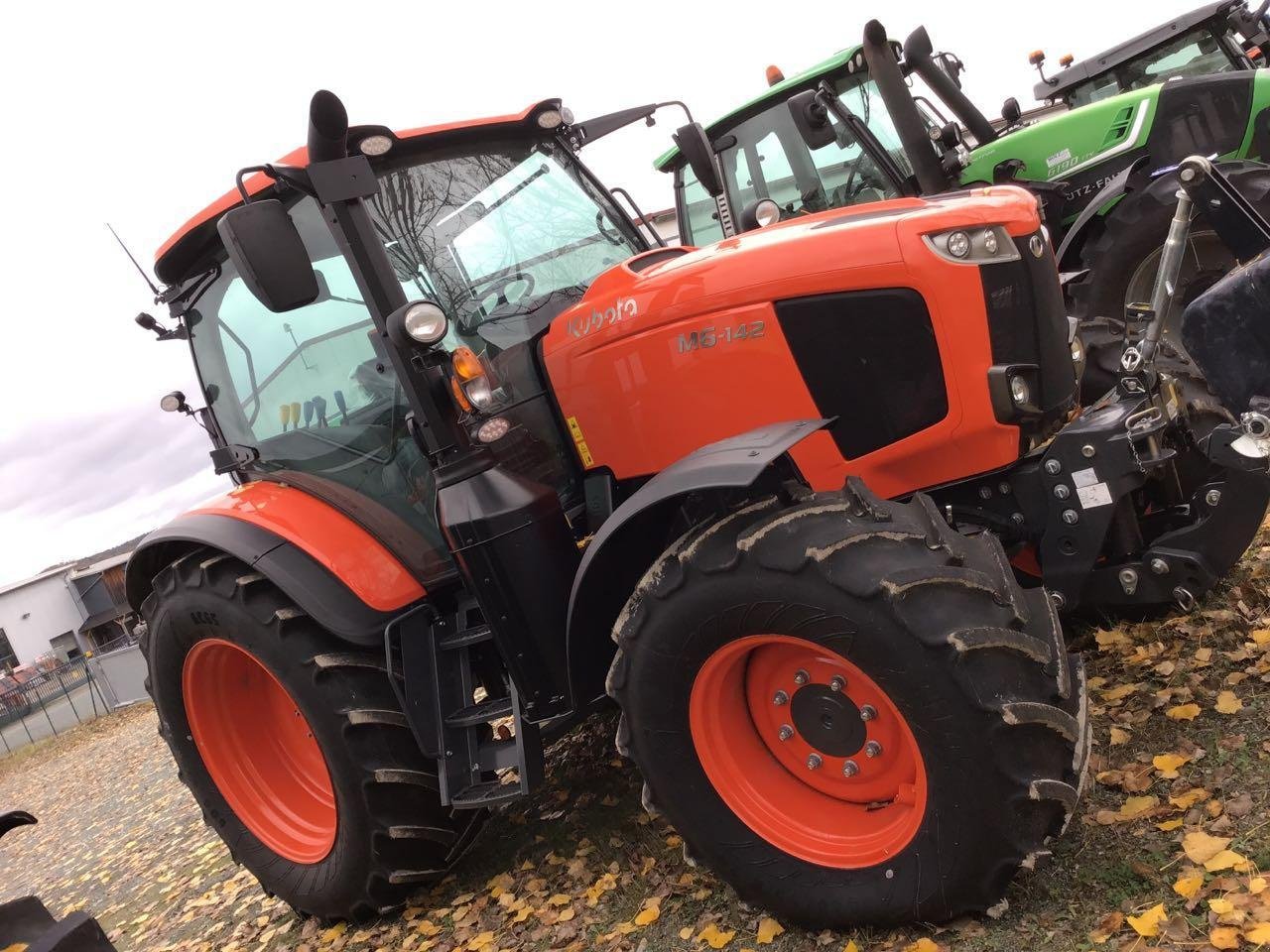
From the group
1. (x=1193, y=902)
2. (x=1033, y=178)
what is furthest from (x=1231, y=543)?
(x=1033, y=178)

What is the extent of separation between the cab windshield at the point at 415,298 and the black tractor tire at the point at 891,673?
40.2 inches

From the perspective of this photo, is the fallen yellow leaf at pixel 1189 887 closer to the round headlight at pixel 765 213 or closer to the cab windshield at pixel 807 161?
the round headlight at pixel 765 213

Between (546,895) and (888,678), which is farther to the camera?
(546,895)

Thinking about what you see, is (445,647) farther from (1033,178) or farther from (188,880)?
(1033,178)

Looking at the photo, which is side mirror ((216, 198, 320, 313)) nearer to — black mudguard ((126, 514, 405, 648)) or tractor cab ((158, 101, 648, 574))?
tractor cab ((158, 101, 648, 574))

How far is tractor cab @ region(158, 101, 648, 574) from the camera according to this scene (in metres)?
3.24

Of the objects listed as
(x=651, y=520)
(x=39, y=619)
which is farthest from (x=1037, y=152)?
(x=39, y=619)

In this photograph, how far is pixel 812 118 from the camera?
4684mm

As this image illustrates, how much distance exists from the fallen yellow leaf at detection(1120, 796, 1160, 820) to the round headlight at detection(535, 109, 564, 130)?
9.93ft

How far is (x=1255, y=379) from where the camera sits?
7.55 ft

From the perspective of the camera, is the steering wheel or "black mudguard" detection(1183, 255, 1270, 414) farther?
the steering wheel

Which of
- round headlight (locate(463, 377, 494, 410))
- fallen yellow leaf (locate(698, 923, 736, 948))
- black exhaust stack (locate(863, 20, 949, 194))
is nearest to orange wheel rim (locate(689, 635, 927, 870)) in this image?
fallen yellow leaf (locate(698, 923, 736, 948))

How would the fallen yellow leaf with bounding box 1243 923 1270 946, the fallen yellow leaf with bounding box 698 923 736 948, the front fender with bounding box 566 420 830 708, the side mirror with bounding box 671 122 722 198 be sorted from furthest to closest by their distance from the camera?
the side mirror with bounding box 671 122 722 198, the fallen yellow leaf with bounding box 698 923 736 948, the front fender with bounding box 566 420 830 708, the fallen yellow leaf with bounding box 1243 923 1270 946

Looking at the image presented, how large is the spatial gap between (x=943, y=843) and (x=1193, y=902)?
0.56 meters
